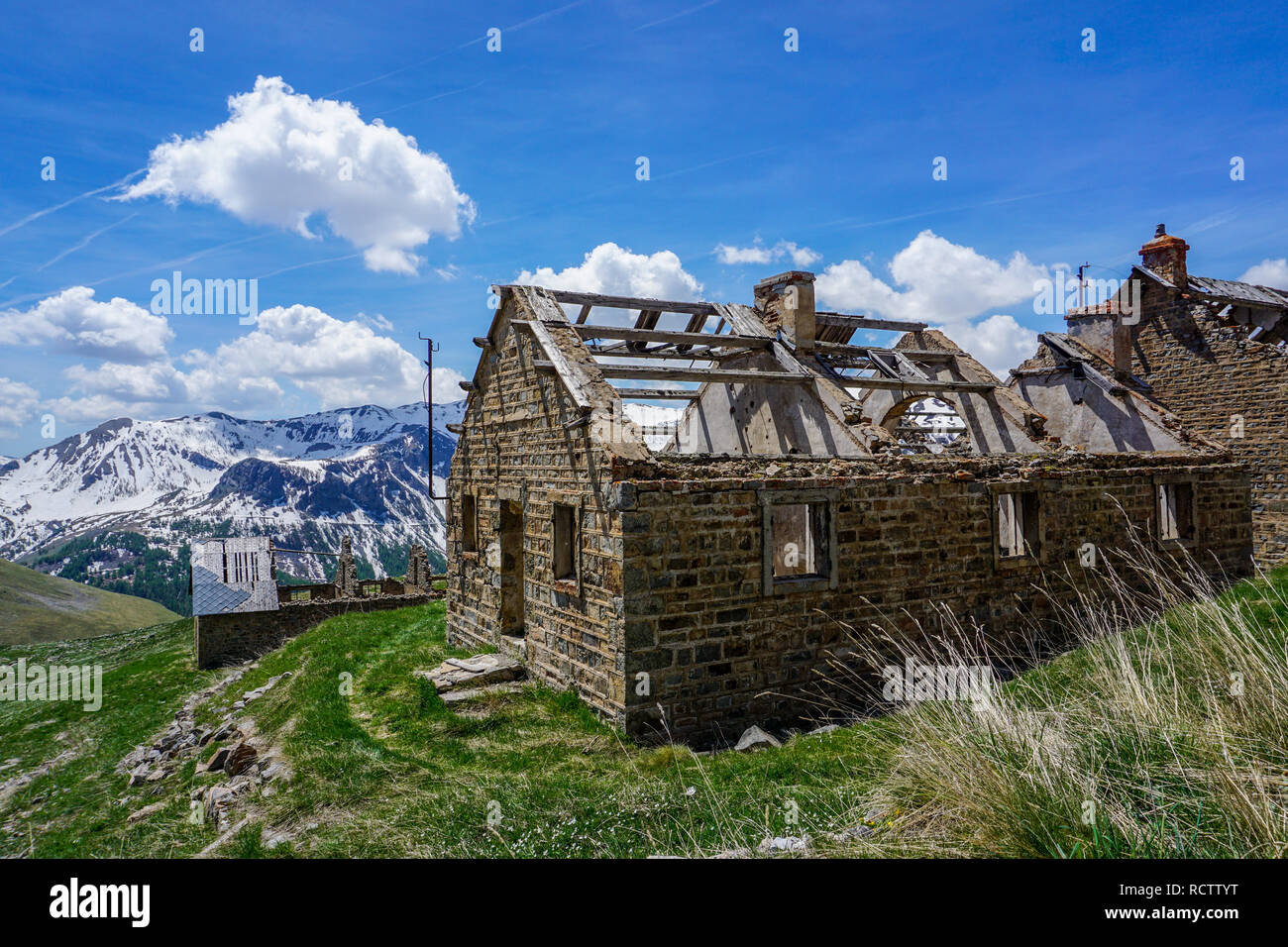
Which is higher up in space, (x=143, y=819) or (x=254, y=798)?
(x=254, y=798)

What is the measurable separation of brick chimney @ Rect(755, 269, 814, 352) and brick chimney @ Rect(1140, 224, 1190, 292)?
11.8 m

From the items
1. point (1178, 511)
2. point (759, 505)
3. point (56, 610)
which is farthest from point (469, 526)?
point (56, 610)

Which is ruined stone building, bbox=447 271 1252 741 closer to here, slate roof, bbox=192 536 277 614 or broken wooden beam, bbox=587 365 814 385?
broken wooden beam, bbox=587 365 814 385

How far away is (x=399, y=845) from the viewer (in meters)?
5.69

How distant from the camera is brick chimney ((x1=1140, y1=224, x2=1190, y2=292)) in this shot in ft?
61.0

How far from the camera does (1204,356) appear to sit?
59.4 ft

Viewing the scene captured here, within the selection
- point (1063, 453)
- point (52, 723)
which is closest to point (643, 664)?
point (1063, 453)

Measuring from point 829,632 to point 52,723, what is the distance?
62.2ft

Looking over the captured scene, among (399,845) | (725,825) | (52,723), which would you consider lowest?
(52,723)

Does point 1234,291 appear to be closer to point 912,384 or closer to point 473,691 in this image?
point 912,384
